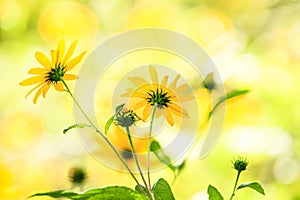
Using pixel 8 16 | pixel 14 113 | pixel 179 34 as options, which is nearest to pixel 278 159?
pixel 179 34

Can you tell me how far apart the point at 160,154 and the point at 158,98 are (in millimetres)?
135

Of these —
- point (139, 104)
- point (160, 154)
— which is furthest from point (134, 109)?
point (160, 154)

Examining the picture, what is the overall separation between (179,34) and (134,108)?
1.03 m

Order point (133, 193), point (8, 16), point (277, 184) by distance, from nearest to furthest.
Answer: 1. point (133, 193)
2. point (277, 184)
3. point (8, 16)

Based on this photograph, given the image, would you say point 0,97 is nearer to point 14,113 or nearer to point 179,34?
point 14,113

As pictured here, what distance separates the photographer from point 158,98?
16.9 inches

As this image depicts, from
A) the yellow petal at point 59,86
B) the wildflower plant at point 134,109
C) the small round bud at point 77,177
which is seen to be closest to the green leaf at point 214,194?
the wildflower plant at point 134,109

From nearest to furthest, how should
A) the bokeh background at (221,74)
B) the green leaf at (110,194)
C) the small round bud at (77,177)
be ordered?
1. the green leaf at (110,194)
2. the small round bud at (77,177)
3. the bokeh background at (221,74)

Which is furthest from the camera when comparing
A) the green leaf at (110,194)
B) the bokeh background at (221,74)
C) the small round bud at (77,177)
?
the bokeh background at (221,74)

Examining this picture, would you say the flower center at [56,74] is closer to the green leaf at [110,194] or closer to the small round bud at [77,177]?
the green leaf at [110,194]

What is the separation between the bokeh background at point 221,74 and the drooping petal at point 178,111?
545mm

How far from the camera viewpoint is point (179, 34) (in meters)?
1.43

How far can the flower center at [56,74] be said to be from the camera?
452 mm

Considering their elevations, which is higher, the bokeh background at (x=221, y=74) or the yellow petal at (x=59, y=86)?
the bokeh background at (x=221, y=74)
